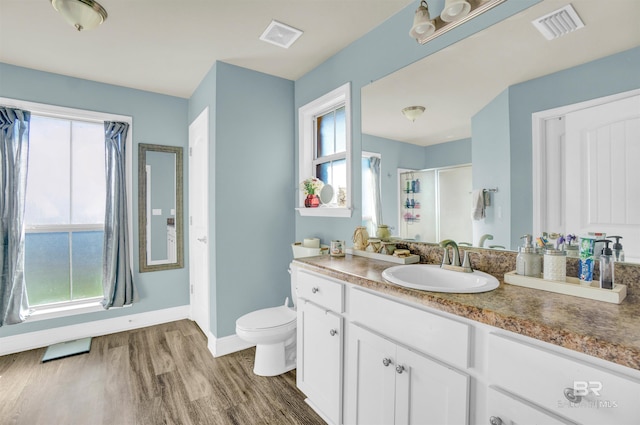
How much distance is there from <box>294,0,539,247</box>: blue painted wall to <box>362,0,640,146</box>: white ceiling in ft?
0.22

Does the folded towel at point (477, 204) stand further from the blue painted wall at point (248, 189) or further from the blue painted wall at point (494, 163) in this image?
the blue painted wall at point (248, 189)

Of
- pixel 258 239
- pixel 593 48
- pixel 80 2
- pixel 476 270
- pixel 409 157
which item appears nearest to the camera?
pixel 593 48

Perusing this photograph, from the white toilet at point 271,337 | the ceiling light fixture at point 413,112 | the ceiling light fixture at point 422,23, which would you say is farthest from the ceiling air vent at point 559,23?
the white toilet at point 271,337

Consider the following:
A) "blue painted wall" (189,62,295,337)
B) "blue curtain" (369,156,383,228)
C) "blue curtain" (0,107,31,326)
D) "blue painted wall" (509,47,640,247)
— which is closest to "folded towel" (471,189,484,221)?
"blue painted wall" (509,47,640,247)

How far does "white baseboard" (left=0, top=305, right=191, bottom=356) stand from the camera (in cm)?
266

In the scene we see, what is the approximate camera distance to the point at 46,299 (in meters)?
2.89

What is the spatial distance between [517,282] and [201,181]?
2732mm

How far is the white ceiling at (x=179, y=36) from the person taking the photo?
1895 mm

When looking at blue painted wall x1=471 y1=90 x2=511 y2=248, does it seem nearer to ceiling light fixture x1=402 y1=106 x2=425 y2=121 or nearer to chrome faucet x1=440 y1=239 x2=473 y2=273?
chrome faucet x1=440 y1=239 x2=473 y2=273

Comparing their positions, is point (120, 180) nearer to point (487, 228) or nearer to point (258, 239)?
point (258, 239)

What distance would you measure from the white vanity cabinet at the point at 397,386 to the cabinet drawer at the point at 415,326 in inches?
1.5

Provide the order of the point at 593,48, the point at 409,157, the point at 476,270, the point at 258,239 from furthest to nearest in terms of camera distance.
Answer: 1. the point at 258,239
2. the point at 409,157
3. the point at 476,270
4. the point at 593,48

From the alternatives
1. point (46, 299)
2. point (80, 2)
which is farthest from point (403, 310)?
point (46, 299)

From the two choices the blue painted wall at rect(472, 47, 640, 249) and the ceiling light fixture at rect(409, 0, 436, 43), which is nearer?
the blue painted wall at rect(472, 47, 640, 249)
